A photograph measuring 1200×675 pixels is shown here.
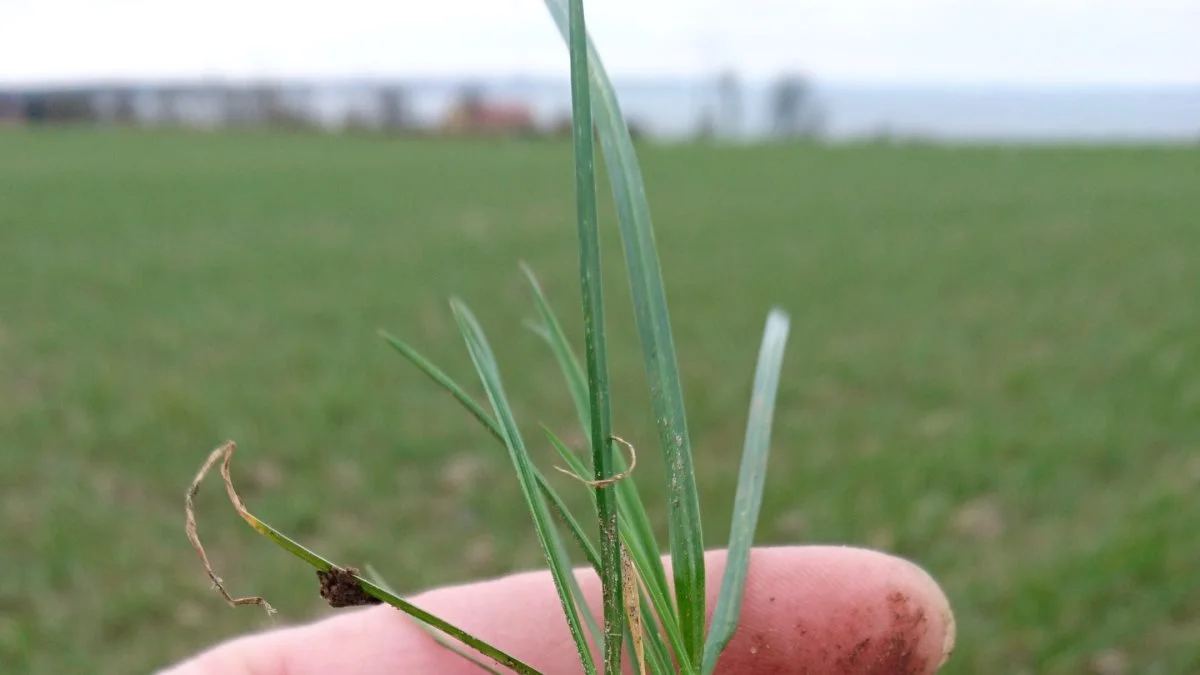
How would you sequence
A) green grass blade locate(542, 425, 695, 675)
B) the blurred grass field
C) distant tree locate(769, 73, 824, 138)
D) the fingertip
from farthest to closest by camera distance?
distant tree locate(769, 73, 824, 138)
the blurred grass field
the fingertip
green grass blade locate(542, 425, 695, 675)

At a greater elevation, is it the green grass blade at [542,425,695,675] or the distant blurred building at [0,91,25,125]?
the green grass blade at [542,425,695,675]

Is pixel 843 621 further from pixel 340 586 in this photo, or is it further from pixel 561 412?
pixel 561 412

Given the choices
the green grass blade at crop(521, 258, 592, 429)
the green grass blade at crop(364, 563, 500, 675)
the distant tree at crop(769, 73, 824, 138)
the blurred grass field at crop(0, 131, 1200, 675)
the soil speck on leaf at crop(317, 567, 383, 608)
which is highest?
the green grass blade at crop(521, 258, 592, 429)

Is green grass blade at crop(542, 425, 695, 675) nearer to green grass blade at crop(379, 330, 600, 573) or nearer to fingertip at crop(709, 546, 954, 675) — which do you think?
green grass blade at crop(379, 330, 600, 573)

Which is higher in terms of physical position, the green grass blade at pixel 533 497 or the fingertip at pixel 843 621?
the green grass blade at pixel 533 497

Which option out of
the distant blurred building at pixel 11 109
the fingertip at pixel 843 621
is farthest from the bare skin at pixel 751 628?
the distant blurred building at pixel 11 109

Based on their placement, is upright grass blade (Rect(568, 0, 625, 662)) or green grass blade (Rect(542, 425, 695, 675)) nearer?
upright grass blade (Rect(568, 0, 625, 662))

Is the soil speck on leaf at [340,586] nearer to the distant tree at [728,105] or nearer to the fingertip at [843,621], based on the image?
the fingertip at [843,621]

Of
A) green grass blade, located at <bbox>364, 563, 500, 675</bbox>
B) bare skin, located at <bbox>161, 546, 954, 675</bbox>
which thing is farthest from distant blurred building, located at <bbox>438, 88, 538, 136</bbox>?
A: green grass blade, located at <bbox>364, 563, 500, 675</bbox>
